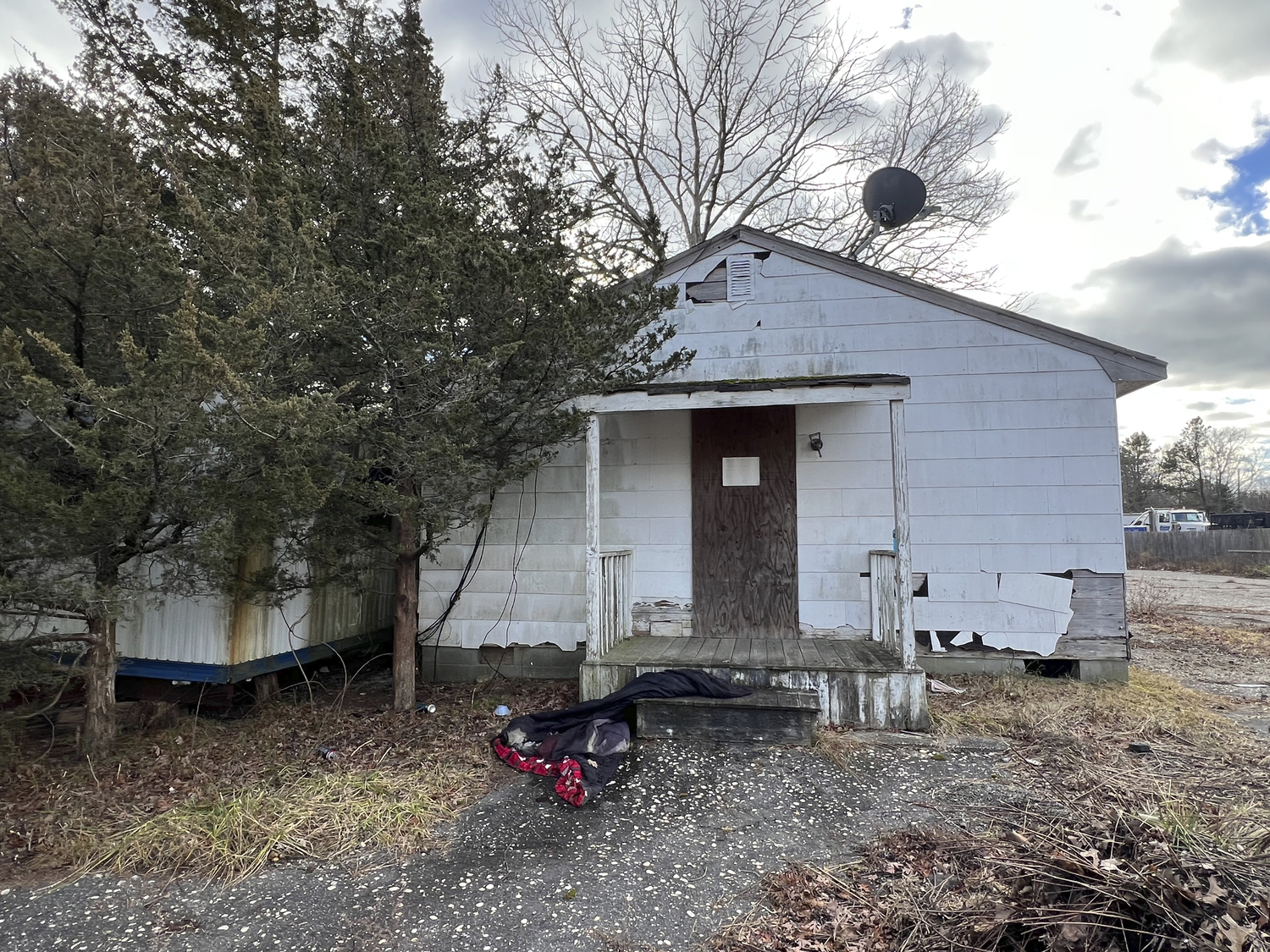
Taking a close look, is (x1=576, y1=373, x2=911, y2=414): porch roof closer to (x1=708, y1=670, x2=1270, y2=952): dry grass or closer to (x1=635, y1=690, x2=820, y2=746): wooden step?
(x1=635, y1=690, x2=820, y2=746): wooden step

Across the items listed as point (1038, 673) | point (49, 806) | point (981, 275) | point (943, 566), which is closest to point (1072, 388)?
point (943, 566)

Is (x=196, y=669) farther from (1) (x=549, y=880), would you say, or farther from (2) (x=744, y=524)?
(2) (x=744, y=524)

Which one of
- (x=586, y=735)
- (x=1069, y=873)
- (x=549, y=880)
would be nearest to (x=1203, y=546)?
(x=586, y=735)

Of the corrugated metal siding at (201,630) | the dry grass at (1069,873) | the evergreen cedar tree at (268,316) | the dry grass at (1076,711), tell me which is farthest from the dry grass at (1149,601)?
the corrugated metal siding at (201,630)

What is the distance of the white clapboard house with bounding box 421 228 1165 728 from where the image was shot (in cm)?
532

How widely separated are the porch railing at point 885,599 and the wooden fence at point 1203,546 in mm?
21292

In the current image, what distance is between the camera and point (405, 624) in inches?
195

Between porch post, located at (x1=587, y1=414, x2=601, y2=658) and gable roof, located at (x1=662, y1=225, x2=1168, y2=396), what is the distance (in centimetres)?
179

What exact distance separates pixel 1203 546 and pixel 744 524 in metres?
A: 25.3

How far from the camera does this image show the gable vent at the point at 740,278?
5.97 metres

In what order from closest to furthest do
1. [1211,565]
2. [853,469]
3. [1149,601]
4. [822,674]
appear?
[822,674] < [853,469] < [1149,601] < [1211,565]

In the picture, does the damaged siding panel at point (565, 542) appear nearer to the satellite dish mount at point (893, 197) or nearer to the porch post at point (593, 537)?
the porch post at point (593, 537)

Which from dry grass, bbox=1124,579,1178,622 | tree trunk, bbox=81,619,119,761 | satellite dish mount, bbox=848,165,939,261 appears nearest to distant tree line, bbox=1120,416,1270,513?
dry grass, bbox=1124,579,1178,622

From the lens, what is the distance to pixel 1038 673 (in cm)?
548
